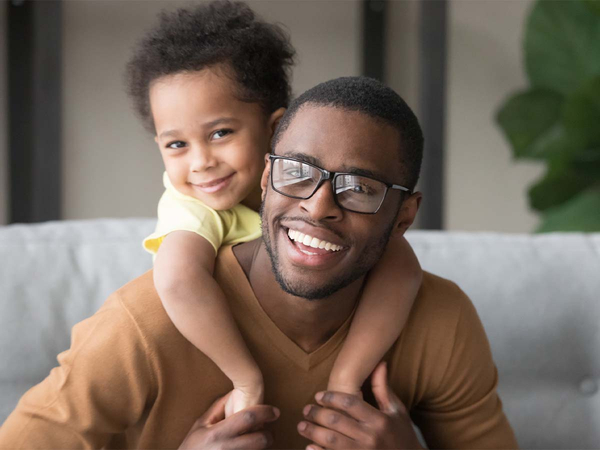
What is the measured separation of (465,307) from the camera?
1405 mm

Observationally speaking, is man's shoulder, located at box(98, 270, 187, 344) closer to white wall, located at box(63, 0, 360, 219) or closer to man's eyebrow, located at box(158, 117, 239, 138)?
man's eyebrow, located at box(158, 117, 239, 138)

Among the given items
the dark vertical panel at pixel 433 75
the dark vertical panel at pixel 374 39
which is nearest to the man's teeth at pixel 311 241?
the dark vertical panel at pixel 433 75

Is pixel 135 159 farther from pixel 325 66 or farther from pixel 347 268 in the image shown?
pixel 347 268

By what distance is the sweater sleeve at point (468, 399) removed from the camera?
4.49 ft

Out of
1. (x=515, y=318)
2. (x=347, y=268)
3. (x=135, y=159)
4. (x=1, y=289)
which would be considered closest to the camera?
(x=347, y=268)

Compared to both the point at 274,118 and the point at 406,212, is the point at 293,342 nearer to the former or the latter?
the point at 406,212

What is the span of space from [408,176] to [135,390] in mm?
618

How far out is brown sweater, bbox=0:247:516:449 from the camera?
119cm

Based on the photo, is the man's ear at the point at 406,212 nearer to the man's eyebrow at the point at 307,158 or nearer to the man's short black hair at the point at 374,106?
the man's short black hair at the point at 374,106

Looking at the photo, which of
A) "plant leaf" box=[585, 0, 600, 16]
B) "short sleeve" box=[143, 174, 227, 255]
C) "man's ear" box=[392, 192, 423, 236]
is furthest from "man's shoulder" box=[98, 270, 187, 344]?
"plant leaf" box=[585, 0, 600, 16]

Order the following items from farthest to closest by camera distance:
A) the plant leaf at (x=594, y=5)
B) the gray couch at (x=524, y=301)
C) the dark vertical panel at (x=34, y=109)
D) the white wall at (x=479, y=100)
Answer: the white wall at (x=479, y=100) < the dark vertical panel at (x=34, y=109) < the plant leaf at (x=594, y=5) < the gray couch at (x=524, y=301)

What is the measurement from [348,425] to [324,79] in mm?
2809

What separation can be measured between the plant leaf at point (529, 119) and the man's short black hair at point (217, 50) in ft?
7.19

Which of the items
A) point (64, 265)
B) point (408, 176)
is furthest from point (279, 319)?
point (64, 265)
